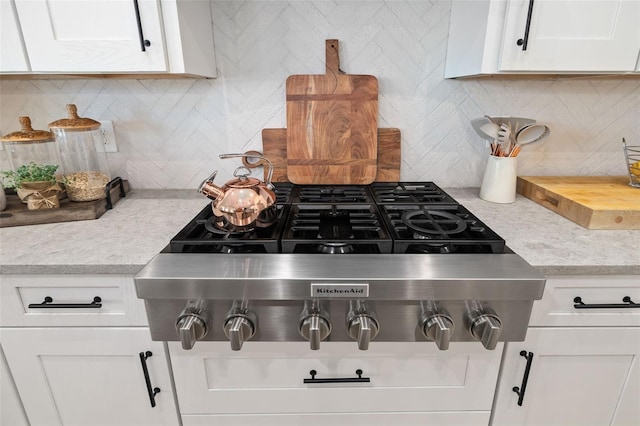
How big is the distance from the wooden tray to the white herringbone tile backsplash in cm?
32

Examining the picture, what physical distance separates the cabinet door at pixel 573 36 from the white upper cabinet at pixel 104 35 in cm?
97

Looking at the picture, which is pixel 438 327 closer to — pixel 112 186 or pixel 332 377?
pixel 332 377

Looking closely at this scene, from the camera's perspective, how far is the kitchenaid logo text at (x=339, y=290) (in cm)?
75

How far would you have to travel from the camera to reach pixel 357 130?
136 cm

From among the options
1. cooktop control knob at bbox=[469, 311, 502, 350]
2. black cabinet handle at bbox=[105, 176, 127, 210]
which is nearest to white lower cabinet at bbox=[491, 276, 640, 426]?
cooktop control knob at bbox=[469, 311, 502, 350]

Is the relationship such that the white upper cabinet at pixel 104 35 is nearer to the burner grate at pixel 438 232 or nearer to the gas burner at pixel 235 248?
the gas burner at pixel 235 248

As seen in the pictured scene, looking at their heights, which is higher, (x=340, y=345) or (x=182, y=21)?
(x=182, y=21)

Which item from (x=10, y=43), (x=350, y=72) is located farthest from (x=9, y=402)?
(x=350, y=72)

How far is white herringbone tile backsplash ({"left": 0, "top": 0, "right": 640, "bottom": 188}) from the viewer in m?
1.30

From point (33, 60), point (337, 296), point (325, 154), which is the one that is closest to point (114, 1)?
point (33, 60)

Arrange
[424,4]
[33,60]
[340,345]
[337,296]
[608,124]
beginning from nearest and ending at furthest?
[337,296], [340,345], [33,60], [424,4], [608,124]

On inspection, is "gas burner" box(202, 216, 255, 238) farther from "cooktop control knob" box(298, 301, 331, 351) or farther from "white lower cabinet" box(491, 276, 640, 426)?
"white lower cabinet" box(491, 276, 640, 426)

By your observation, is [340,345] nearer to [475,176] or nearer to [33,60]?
[475,176]

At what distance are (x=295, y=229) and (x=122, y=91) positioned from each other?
3.10 ft
